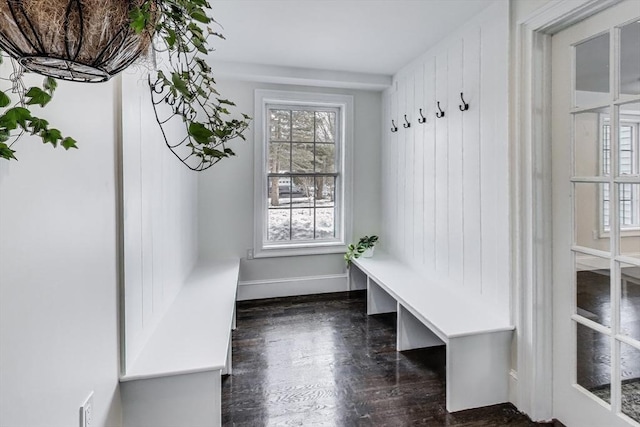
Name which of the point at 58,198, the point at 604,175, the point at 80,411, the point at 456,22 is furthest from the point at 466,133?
the point at 80,411

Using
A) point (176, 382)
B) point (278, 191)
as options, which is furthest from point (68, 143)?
point (278, 191)

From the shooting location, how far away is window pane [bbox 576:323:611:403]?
5.36ft

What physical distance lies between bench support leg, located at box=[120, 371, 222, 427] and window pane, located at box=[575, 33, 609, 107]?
2.22 m

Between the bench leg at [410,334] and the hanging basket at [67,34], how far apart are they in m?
2.42

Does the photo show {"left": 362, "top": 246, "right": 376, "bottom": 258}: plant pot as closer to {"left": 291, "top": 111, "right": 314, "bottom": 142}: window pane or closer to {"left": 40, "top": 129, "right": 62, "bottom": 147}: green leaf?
{"left": 291, "top": 111, "right": 314, "bottom": 142}: window pane

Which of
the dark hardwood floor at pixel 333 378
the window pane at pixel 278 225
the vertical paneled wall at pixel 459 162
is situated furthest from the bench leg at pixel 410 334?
the window pane at pixel 278 225

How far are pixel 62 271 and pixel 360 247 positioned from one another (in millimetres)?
2933

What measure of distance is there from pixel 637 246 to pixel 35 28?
6.87ft

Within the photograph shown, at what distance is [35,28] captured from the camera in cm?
53

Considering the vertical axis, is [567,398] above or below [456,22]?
below

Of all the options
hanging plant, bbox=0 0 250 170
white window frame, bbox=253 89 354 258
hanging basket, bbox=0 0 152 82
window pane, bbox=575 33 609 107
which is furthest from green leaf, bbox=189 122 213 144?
white window frame, bbox=253 89 354 258

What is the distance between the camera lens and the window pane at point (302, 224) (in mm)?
3910

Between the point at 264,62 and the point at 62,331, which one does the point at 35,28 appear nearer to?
the point at 62,331

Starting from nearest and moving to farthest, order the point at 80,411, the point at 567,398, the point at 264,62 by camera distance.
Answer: the point at 80,411
the point at 567,398
the point at 264,62
